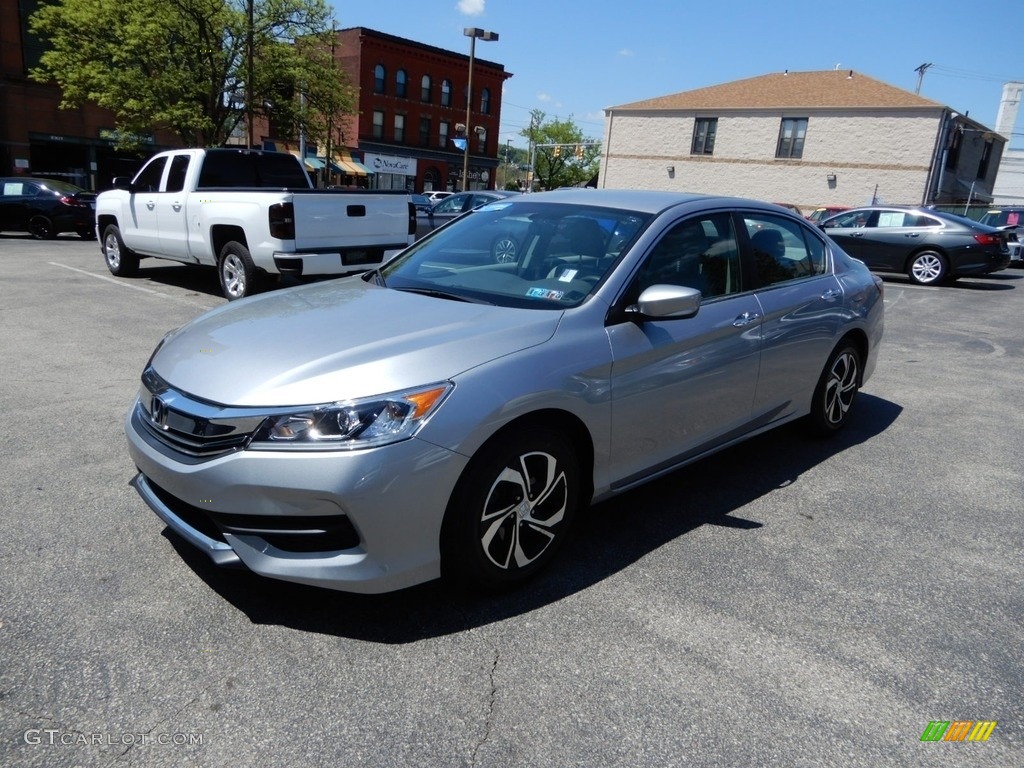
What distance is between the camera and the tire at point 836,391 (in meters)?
4.94

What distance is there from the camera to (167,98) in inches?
977

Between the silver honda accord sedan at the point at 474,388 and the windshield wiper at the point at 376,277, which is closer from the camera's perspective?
the silver honda accord sedan at the point at 474,388

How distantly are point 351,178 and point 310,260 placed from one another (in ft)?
158

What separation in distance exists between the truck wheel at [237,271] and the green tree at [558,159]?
70.1m

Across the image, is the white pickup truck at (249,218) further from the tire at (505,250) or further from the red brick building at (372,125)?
the red brick building at (372,125)

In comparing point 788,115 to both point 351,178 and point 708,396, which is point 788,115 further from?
point 708,396

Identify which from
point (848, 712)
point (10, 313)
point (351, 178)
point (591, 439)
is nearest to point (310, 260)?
point (10, 313)

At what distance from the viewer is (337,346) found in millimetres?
2914

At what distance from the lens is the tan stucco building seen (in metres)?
36.2

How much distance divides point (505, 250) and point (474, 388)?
1429mm

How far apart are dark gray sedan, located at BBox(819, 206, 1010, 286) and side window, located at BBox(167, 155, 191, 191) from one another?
13.0 m

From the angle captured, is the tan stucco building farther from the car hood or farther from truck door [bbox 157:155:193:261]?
the car hood

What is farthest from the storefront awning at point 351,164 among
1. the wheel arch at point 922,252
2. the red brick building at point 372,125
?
the wheel arch at point 922,252

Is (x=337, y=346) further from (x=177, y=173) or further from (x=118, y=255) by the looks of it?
(x=118, y=255)
